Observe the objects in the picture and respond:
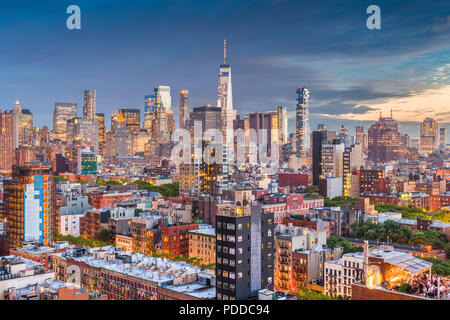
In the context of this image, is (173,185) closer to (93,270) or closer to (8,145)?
(8,145)

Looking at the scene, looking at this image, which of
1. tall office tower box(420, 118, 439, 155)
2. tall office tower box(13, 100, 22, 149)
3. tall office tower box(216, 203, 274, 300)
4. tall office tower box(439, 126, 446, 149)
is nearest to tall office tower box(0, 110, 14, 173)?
tall office tower box(13, 100, 22, 149)

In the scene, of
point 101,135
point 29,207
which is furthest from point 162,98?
point 29,207

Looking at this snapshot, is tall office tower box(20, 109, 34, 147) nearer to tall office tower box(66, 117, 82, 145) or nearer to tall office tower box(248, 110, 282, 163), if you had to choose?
tall office tower box(66, 117, 82, 145)

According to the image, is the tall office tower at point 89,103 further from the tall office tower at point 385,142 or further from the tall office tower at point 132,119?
the tall office tower at point 385,142

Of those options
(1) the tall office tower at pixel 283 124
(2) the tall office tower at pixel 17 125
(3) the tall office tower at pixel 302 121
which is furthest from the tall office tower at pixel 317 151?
(1) the tall office tower at pixel 283 124

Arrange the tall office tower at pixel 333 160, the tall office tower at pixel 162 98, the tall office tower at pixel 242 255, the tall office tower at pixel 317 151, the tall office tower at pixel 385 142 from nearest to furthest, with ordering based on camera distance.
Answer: the tall office tower at pixel 242 255 → the tall office tower at pixel 333 160 → the tall office tower at pixel 317 151 → the tall office tower at pixel 385 142 → the tall office tower at pixel 162 98
